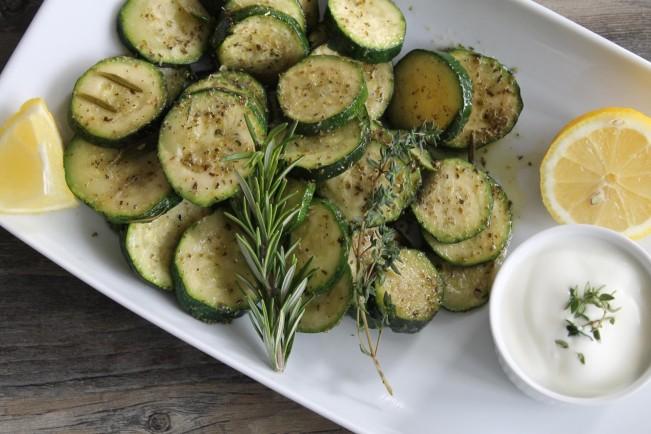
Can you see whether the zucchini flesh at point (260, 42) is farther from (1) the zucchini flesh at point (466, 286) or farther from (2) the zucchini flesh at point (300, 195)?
(1) the zucchini flesh at point (466, 286)

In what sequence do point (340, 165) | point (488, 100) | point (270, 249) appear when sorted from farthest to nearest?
point (488, 100) < point (340, 165) < point (270, 249)

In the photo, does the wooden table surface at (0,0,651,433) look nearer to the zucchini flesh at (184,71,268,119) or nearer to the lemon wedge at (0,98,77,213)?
the lemon wedge at (0,98,77,213)

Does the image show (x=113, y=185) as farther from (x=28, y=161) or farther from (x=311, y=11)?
(x=311, y=11)

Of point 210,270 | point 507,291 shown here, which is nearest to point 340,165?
point 210,270

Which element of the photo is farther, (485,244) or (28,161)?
(485,244)

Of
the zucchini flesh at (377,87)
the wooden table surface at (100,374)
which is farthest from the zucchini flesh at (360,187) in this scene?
the wooden table surface at (100,374)

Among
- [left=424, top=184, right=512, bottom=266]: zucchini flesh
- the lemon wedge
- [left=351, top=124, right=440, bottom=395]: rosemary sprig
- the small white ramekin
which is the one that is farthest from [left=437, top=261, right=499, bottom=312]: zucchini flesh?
the lemon wedge

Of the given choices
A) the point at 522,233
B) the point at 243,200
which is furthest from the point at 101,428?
the point at 522,233
